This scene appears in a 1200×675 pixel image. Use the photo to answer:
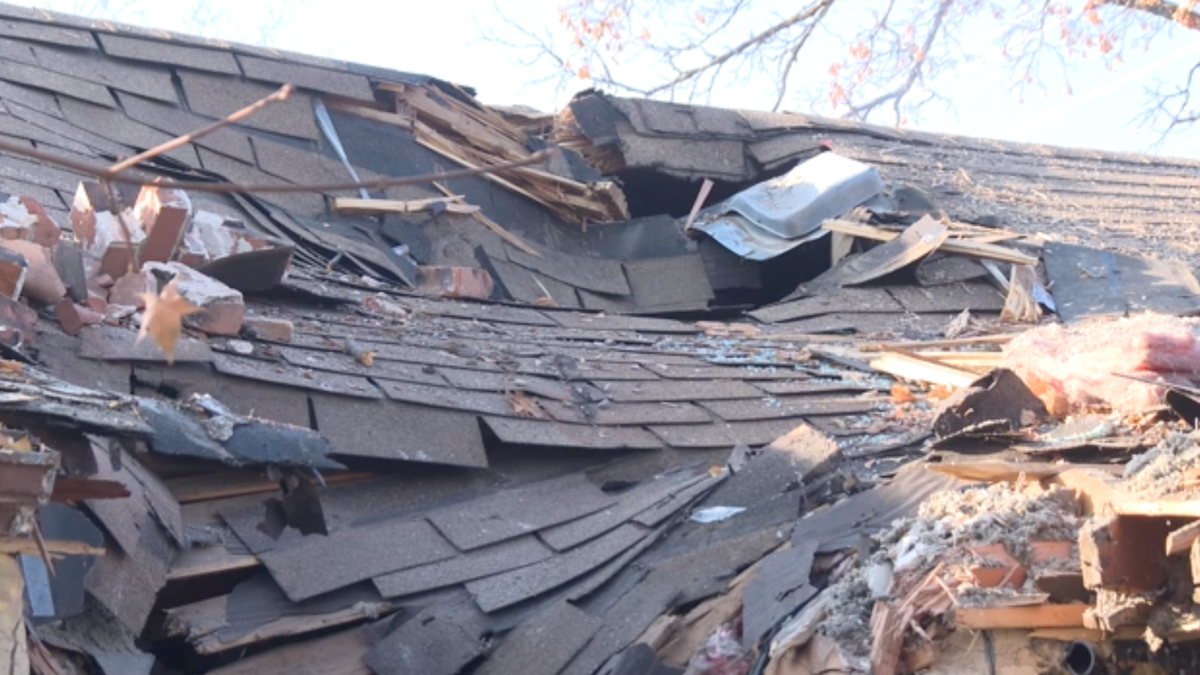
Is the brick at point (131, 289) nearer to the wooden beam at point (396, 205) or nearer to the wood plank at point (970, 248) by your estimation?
the wooden beam at point (396, 205)

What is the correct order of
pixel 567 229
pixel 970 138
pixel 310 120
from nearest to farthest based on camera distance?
pixel 310 120
pixel 567 229
pixel 970 138

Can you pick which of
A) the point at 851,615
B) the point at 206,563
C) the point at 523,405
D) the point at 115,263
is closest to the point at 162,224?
the point at 115,263

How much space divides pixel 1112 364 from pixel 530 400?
260cm

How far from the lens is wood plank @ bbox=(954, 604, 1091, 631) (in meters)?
3.94

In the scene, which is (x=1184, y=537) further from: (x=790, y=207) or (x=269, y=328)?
(x=790, y=207)

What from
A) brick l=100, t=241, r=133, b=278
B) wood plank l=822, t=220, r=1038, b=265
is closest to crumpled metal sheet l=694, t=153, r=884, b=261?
wood plank l=822, t=220, r=1038, b=265

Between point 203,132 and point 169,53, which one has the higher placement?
point 169,53

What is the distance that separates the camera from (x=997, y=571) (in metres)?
4.14

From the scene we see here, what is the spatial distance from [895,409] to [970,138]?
682 cm

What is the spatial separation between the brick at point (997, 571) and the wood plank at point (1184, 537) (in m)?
0.61

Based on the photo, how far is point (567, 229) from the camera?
9844mm

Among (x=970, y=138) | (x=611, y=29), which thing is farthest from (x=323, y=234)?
(x=611, y=29)

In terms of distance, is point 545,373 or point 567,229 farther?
point 567,229

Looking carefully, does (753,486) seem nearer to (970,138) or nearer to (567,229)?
(567,229)
